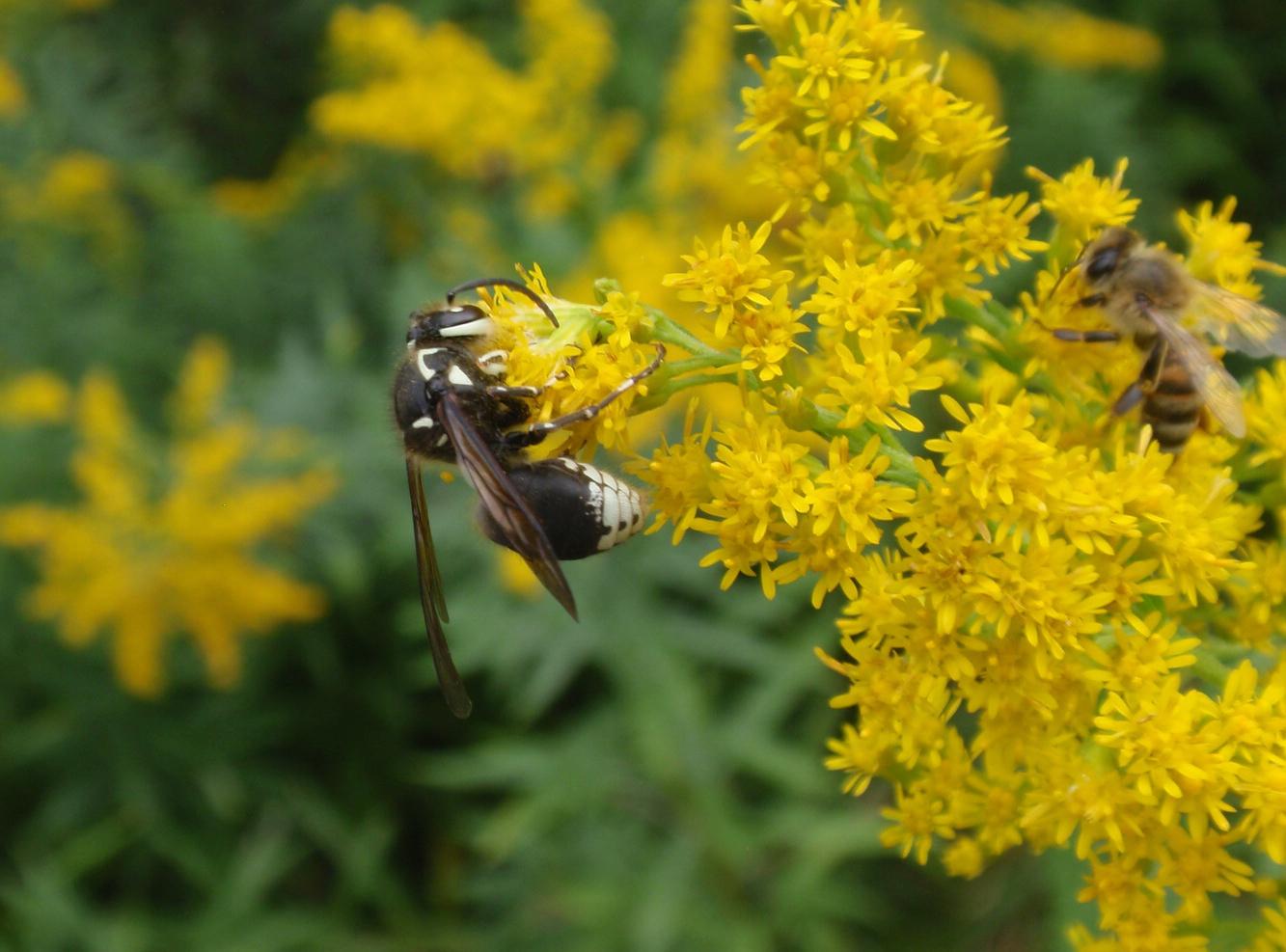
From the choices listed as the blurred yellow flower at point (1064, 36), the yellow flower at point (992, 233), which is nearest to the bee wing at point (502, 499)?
the yellow flower at point (992, 233)

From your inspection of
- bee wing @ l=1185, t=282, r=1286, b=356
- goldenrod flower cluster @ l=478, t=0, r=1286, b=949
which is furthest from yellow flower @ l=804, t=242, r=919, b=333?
bee wing @ l=1185, t=282, r=1286, b=356

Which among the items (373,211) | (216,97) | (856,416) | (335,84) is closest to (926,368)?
(856,416)

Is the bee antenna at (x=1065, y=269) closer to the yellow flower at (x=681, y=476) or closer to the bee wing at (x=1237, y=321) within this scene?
the bee wing at (x=1237, y=321)

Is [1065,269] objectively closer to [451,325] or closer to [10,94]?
[451,325]

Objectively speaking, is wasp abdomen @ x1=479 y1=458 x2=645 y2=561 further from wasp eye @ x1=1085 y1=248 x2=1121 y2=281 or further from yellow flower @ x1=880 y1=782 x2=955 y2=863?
wasp eye @ x1=1085 y1=248 x2=1121 y2=281

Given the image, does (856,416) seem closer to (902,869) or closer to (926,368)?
(926,368)

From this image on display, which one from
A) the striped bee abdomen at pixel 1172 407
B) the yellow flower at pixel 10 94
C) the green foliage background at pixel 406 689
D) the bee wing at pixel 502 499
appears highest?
A: the striped bee abdomen at pixel 1172 407
